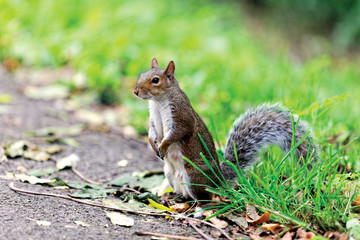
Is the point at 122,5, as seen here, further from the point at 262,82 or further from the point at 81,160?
the point at 81,160

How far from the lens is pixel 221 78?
5.03m

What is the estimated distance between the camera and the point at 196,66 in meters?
5.55

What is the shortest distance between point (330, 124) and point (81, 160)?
5.81 feet

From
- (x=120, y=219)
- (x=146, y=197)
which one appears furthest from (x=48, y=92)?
(x=120, y=219)

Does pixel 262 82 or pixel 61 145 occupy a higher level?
pixel 262 82

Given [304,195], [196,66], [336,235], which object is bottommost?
[336,235]

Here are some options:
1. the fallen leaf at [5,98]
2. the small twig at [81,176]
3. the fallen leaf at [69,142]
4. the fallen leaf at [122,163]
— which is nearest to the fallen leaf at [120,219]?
the small twig at [81,176]

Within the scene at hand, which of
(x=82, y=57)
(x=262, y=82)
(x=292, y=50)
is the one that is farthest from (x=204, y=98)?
(x=292, y=50)

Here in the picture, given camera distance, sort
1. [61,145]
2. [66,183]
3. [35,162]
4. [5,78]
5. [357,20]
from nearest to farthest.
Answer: [66,183], [35,162], [61,145], [5,78], [357,20]

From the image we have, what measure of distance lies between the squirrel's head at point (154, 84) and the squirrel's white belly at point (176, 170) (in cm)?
30

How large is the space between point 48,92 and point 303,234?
12.1 feet

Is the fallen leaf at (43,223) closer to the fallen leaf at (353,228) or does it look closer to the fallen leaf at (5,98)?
the fallen leaf at (353,228)

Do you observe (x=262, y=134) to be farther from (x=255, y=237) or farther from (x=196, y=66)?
(x=196, y=66)

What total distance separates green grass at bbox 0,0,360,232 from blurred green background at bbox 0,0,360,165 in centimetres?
1
